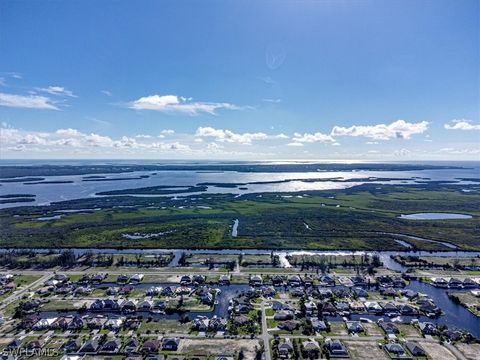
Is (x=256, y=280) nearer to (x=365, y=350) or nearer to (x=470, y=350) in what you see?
(x=365, y=350)

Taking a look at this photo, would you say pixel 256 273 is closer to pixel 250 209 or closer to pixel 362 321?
pixel 362 321

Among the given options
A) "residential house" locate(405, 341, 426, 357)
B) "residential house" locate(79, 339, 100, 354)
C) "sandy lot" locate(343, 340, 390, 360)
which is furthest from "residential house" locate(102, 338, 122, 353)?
"residential house" locate(405, 341, 426, 357)

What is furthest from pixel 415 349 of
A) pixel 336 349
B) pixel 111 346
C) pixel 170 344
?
pixel 111 346

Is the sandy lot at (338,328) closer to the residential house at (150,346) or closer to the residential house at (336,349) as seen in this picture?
the residential house at (336,349)

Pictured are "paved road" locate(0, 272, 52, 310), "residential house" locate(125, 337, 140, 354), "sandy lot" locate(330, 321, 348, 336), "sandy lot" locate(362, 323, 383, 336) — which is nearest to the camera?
"residential house" locate(125, 337, 140, 354)

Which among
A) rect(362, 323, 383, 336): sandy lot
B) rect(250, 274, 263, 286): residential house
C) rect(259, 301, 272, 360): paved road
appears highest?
rect(250, 274, 263, 286): residential house

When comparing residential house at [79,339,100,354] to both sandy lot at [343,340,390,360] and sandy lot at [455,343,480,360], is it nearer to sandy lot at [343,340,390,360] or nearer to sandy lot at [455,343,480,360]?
sandy lot at [343,340,390,360]
